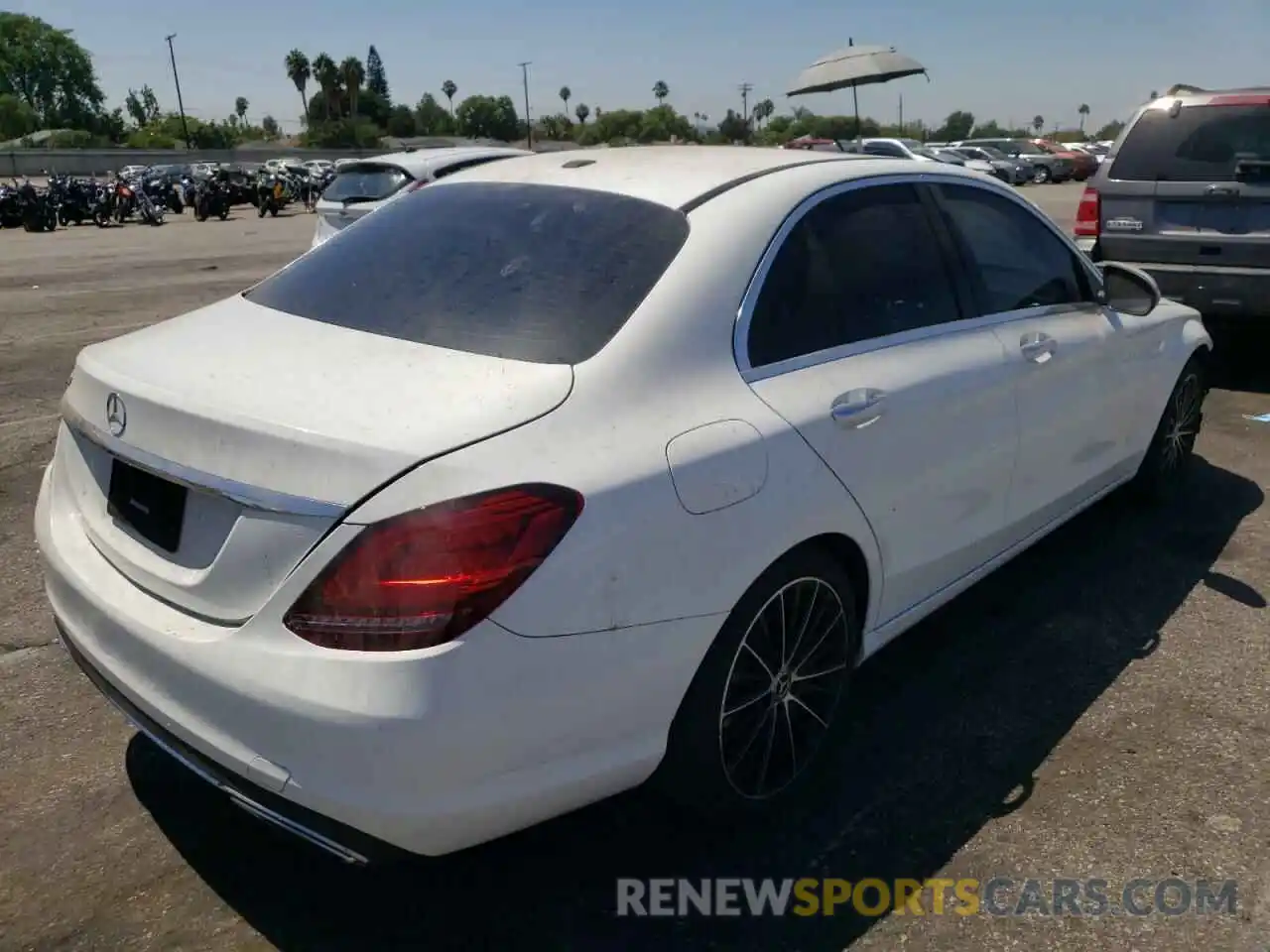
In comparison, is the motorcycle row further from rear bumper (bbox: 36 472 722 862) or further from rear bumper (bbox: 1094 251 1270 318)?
rear bumper (bbox: 36 472 722 862)

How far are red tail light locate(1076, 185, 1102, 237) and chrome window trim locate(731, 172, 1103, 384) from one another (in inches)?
143

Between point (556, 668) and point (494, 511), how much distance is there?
0.33 meters

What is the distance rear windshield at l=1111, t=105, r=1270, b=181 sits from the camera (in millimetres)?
6859

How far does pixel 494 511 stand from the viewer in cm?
205

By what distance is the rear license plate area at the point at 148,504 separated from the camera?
232 centimetres

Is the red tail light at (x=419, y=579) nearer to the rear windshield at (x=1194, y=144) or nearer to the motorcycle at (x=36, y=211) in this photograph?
the rear windshield at (x=1194, y=144)

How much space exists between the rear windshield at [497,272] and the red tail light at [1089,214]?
18.4ft

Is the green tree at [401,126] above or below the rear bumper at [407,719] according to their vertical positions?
above

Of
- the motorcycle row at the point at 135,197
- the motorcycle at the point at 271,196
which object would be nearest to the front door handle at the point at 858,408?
the motorcycle row at the point at 135,197

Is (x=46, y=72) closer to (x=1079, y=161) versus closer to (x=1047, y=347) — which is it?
(x=1079, y=161)

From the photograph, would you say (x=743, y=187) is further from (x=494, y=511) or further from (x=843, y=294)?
(x=494, y=511)

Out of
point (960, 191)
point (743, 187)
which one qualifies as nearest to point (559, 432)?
point (743, 187)

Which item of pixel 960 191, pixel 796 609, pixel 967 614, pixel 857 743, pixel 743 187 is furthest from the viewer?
pixel 967 614

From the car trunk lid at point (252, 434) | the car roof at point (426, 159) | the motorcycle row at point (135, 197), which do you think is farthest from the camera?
the motorcycle row at point (135, 197)
